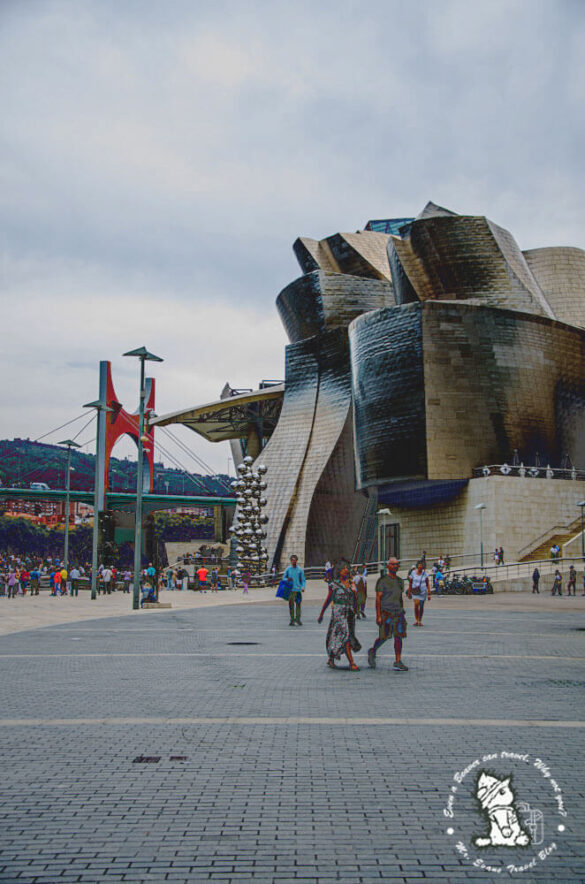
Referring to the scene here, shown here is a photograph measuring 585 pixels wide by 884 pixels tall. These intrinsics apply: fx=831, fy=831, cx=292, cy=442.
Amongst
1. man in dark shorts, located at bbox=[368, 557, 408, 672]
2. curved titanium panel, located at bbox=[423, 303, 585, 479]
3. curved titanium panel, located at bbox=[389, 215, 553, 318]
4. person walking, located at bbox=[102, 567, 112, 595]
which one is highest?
curved titanium panel, located at bbox=[389, 215, 553, 318]

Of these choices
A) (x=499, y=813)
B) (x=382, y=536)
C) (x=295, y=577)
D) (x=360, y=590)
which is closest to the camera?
(x=499, y=813)

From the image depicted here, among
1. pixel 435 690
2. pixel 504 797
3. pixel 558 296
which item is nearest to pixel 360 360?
pixel 558 296

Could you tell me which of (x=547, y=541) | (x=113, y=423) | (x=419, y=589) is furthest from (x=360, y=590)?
(x=113, y=423)

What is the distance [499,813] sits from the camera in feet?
14.8

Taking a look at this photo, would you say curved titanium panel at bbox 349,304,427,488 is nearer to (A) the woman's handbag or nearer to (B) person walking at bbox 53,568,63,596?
(B) person walking at bbox 53,568,63,596

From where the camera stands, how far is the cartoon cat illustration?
4180mm

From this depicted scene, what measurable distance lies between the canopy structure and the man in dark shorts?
55.9 m

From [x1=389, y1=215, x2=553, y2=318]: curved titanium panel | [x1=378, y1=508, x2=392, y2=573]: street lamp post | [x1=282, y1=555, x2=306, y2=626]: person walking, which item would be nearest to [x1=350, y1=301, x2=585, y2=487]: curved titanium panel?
[x1=389, y1=215, x2=553, y2=318]: curved titanium panel

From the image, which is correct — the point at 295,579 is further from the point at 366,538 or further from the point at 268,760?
the point at 366,538

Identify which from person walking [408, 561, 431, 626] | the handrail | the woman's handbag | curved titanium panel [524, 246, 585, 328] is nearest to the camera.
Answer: the woman's handbag

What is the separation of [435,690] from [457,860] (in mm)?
4961

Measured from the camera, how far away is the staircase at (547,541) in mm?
42062

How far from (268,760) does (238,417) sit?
67030 mm

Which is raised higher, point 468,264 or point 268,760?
point 468,264
